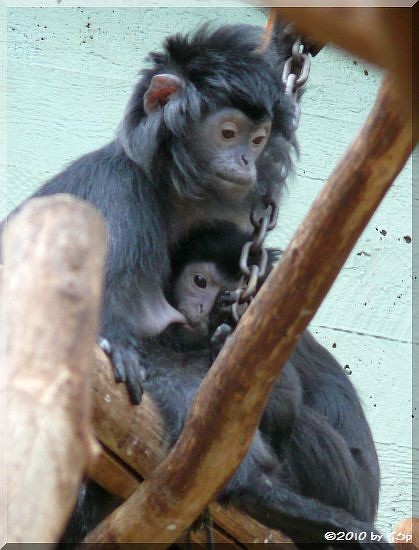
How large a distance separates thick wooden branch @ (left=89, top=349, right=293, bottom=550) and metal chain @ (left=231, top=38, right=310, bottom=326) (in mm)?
348

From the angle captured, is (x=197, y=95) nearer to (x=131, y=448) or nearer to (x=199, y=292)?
(x=199, y=292)

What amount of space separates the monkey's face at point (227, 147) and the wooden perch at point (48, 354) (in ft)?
5.42

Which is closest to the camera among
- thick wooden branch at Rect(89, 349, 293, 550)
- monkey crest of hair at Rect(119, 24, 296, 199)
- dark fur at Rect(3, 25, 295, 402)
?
thick wooden branch at Rect(89, 349, 293, 550)

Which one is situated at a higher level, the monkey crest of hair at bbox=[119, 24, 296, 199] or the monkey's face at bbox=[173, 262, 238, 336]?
the monkey crest of hair at bbox=[119, 24, 296, 199]

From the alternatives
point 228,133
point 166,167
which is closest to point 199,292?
point 166,167

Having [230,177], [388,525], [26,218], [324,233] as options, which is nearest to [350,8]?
[26,218]

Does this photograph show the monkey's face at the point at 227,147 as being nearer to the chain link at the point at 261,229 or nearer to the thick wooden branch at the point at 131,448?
the chain link at the point at 261,229

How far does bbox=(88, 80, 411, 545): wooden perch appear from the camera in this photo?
198 cm

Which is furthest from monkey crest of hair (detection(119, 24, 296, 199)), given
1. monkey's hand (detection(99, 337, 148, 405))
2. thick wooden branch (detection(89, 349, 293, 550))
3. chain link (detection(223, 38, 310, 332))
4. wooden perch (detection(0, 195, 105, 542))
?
wooden perch (detection(0, 195, 105, 542))

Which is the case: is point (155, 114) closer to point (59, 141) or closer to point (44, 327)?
point (59, 141)

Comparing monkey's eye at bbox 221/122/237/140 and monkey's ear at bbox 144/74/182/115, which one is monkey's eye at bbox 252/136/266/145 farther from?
monkey's ear at bbox 144/74/182/115

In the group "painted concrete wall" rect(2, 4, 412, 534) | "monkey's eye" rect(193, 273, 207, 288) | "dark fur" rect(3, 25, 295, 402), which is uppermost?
"dark fur" rect(3, 25, 295, 402)

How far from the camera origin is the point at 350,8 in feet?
4.15

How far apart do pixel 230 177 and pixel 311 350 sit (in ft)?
2.07
